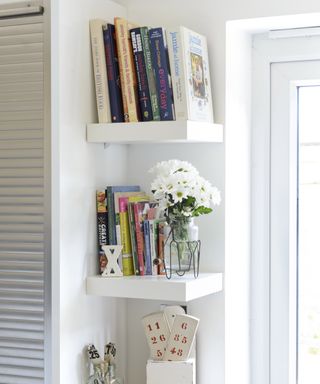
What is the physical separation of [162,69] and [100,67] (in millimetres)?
169

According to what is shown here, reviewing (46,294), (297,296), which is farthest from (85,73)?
(297,296)

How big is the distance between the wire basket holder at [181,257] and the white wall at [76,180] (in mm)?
212

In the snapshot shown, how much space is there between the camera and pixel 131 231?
7.02 ft

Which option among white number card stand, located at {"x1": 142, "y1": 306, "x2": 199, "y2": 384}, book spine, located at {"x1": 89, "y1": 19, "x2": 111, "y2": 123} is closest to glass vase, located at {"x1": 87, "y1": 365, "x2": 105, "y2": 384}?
white number card stand, located at {"x1": 142, "y1": 306, "x2": 199, "y2": 384}

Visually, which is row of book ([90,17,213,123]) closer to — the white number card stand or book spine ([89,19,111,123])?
book spine ([89,19,111,123])

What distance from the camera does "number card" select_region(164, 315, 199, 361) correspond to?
210 centimetres

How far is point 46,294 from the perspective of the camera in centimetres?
202

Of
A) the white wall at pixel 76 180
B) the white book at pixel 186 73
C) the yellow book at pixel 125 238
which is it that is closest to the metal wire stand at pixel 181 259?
the yellow book at pixel 125 238

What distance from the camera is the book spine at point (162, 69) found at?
6.84 ft

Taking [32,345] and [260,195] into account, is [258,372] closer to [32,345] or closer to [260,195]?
[260,195]

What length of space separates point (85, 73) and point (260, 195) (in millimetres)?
668

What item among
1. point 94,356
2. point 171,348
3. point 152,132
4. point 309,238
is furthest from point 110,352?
point 309,238

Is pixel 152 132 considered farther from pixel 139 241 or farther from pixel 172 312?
pixel 172 312

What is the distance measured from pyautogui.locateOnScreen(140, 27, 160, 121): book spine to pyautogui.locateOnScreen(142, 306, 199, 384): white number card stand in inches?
21.5
